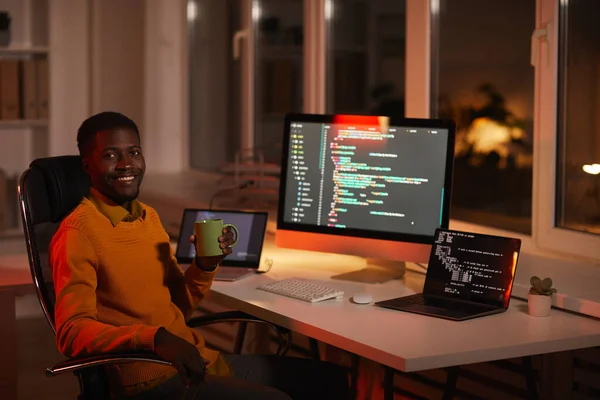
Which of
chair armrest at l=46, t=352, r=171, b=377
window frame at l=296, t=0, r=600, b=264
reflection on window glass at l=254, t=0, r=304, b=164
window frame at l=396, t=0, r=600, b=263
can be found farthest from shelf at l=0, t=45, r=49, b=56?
chair armrest at l=46, t=352, r=171, b=377

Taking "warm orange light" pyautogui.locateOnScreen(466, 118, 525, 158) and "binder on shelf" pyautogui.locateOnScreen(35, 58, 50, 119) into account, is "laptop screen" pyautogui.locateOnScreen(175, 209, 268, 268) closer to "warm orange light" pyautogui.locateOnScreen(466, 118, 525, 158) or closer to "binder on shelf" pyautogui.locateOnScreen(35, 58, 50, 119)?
"warm orange light" pyautogui.locateOnScreen(466, 118, 525, 158)

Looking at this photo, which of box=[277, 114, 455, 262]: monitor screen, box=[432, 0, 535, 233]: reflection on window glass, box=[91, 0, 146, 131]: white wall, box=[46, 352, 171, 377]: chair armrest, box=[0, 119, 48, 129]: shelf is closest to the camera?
box=[46, 352, 171, 377]: chair armrest

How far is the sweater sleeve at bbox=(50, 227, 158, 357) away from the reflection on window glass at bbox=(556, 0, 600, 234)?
148cm

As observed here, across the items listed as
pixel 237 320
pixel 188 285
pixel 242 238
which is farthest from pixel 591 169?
pixel 188 285

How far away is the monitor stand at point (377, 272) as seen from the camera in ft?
9.29

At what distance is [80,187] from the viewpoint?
2602mm

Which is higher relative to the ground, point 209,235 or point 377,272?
point 209,235

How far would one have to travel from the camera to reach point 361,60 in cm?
428

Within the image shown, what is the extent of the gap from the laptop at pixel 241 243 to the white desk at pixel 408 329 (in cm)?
15

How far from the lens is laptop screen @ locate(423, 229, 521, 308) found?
8.07 ft

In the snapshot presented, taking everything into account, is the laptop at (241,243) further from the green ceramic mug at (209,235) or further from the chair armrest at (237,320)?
the green ceramic mug at (209,235)

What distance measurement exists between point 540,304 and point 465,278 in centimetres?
21

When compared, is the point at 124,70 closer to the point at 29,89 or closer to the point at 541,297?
the point at 29,89

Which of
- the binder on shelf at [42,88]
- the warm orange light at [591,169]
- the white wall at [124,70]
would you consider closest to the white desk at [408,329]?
the warm orange light at [591,169]
